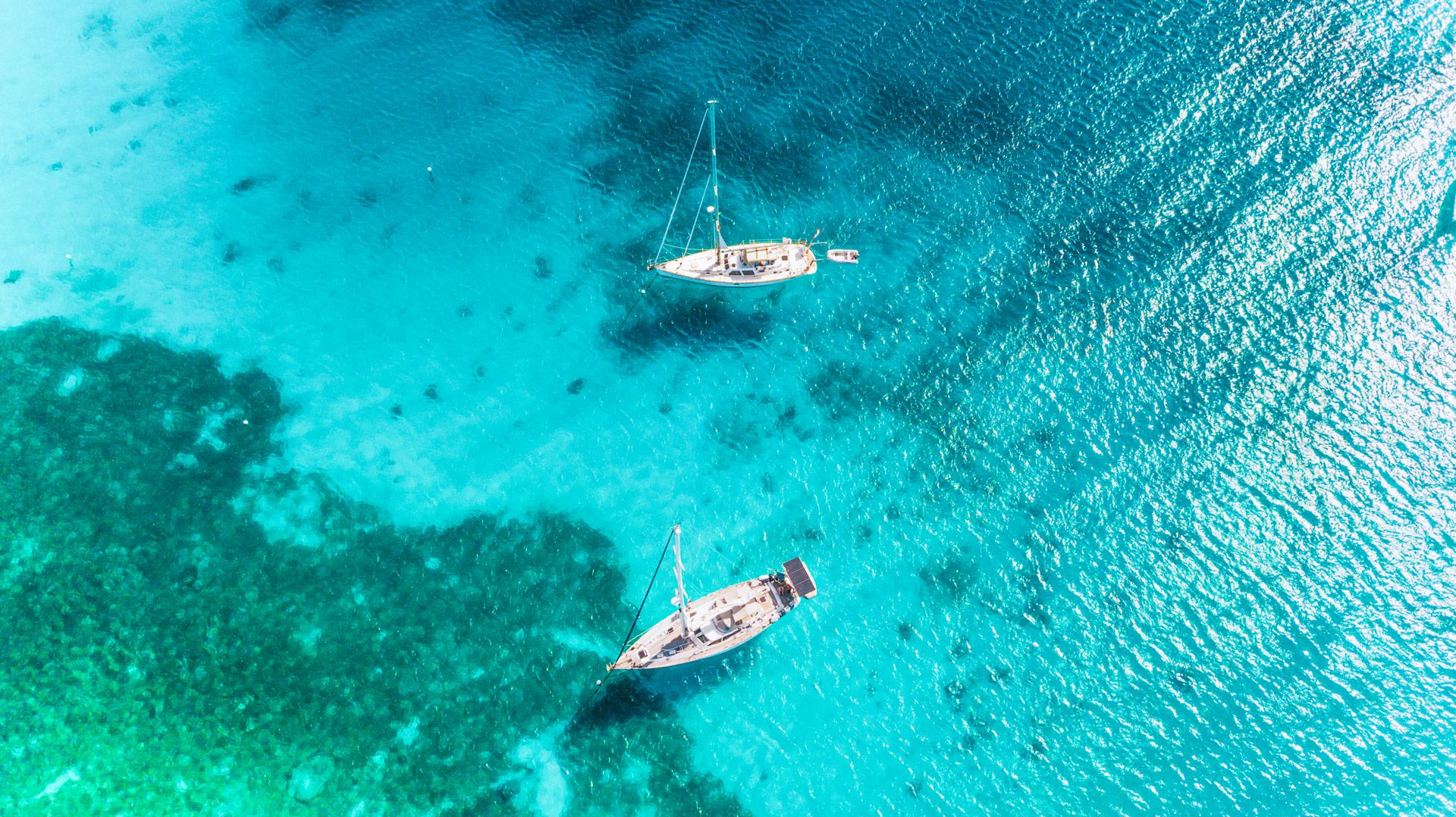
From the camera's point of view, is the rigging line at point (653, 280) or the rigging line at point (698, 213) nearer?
the rigging line at point (653, 280)

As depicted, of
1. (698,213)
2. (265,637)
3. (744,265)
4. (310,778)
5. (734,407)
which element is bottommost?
(310,778)

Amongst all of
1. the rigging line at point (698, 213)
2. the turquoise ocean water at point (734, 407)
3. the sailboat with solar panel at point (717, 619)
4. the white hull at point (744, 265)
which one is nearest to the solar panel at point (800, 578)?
the sailboat with solar panel at point (717, 619)

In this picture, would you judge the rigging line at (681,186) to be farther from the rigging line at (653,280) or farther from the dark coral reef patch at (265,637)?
the dark coral reef patch at (265,637)

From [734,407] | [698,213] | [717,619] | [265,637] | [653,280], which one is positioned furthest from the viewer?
[698,213]

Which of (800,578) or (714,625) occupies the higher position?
(800,578)

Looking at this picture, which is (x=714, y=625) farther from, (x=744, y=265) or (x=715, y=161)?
(x=715, y=161)

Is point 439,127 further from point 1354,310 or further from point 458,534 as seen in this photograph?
point 1354,310

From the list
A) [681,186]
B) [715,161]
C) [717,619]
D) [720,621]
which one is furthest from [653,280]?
[720,621]
